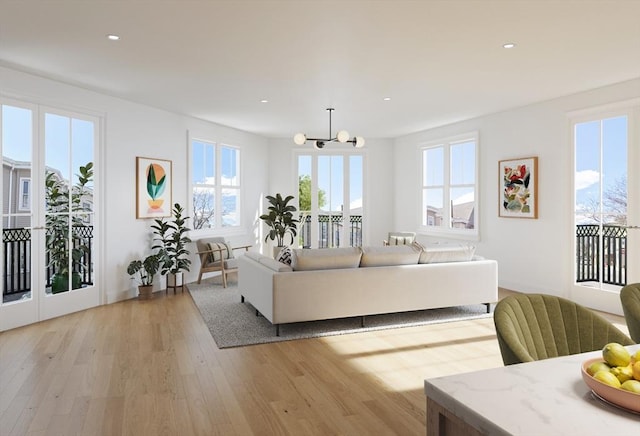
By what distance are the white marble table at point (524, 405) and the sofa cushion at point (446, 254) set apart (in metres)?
3.51

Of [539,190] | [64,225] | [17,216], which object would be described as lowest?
[64,225]

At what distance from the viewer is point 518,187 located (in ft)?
20.9

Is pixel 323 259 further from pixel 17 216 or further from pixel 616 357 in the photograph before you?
pixel 616 357

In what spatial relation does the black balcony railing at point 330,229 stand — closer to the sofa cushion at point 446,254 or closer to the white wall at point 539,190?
the white wall at point 539,190

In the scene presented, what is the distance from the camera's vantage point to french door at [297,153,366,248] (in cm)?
943

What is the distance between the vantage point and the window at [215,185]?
7.56m

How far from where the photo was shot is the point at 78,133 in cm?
539

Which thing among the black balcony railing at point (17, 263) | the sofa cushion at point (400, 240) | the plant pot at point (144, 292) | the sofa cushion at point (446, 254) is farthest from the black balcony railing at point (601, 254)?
the black balcony railing at point (17, 263)

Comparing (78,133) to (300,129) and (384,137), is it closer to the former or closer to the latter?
(300,129)

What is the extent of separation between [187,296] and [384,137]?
5280mm

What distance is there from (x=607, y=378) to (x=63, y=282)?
551cm

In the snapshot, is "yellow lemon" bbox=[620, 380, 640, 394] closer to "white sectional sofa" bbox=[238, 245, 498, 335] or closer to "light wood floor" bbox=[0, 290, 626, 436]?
"light wood floor" bbox=[0, 290, 626, 436]

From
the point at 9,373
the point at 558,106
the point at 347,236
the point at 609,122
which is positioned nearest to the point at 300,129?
the point at 347,236

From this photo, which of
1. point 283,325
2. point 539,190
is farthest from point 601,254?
point 283,325
